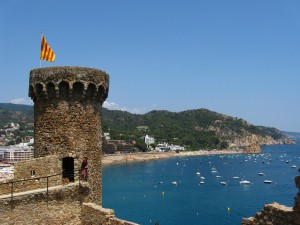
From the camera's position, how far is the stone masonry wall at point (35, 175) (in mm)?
12992

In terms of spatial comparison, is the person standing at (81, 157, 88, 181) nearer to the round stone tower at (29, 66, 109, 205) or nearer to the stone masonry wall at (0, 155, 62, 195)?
the round stone tower at (29, 66, 109, 205)

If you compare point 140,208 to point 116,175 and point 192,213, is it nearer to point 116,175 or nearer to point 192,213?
→ point 192,213

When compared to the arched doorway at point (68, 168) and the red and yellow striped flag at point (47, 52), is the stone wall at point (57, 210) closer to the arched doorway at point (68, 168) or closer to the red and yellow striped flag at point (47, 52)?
the arched doorway at point (68, 168)

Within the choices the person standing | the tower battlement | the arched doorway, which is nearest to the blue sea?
the person standing

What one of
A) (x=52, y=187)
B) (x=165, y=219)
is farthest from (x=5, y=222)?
(x=165, y=219)

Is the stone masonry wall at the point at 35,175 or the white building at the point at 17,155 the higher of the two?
the stone masonry wall at the point at 35,175

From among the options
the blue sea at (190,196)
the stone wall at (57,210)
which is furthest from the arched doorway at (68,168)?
the blue sea at (190,196)

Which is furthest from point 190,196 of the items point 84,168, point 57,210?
point 57,210

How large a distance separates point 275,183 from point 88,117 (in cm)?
9303

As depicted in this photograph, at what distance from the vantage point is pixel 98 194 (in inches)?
595

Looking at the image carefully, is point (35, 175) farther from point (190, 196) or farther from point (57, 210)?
point (190, 196)

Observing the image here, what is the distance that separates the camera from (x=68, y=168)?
1452 centimetres

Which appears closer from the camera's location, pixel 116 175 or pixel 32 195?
pixel 32 195

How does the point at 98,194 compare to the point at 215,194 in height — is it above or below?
above
